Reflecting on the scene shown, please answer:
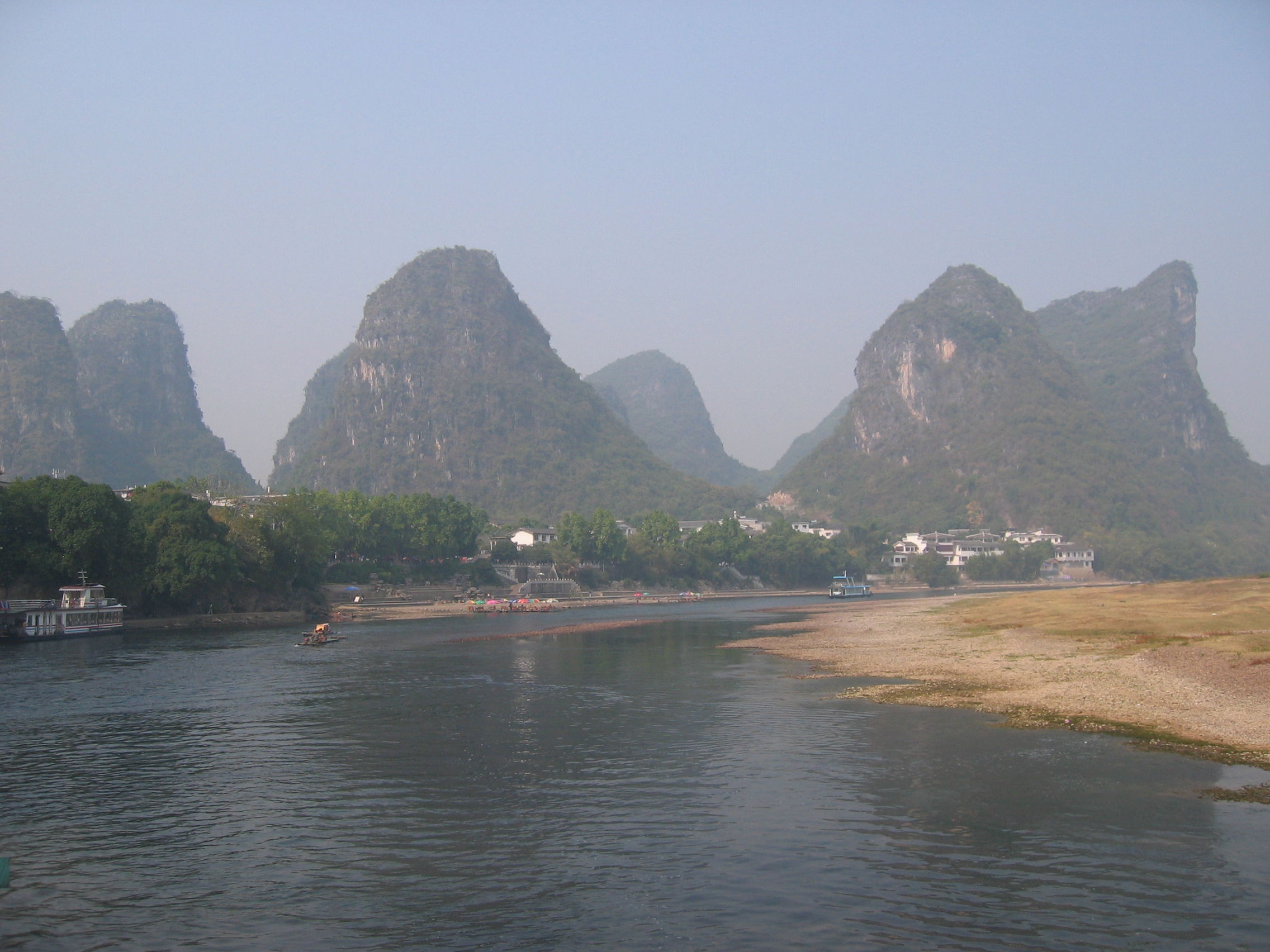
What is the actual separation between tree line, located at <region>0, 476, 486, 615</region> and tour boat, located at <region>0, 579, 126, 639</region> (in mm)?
2315

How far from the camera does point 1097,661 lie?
39469mm

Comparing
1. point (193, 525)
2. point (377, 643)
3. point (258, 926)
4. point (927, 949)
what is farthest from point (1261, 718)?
point (193, 525)

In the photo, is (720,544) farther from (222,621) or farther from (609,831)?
(609,831)

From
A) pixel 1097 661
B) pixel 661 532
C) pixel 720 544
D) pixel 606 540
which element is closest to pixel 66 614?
pixel 1097 661

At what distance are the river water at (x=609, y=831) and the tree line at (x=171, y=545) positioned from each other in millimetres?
36887

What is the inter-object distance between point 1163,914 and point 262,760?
22.8 meters

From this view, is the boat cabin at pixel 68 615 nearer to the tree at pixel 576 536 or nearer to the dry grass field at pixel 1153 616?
the dry grass field at pixel 1153 616

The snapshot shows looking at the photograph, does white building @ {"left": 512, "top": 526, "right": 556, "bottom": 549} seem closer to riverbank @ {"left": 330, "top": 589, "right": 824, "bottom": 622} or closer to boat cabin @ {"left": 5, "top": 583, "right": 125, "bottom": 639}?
riverbank @ {"left": 330, "top": 589, "right": 824, "bottom": 622}

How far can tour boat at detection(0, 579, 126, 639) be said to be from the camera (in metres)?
64.1

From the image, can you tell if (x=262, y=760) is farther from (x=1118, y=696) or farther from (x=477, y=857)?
(x=1118, y=696)

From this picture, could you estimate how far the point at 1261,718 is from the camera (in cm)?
2767

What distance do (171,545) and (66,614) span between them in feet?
39.3

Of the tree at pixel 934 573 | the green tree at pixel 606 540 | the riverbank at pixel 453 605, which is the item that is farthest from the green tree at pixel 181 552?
the tree at pixel 934 573

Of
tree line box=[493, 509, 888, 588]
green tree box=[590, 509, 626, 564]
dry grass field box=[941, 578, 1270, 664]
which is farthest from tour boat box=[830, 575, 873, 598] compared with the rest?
dry grass field box=[941, 578, 1270, 664]
